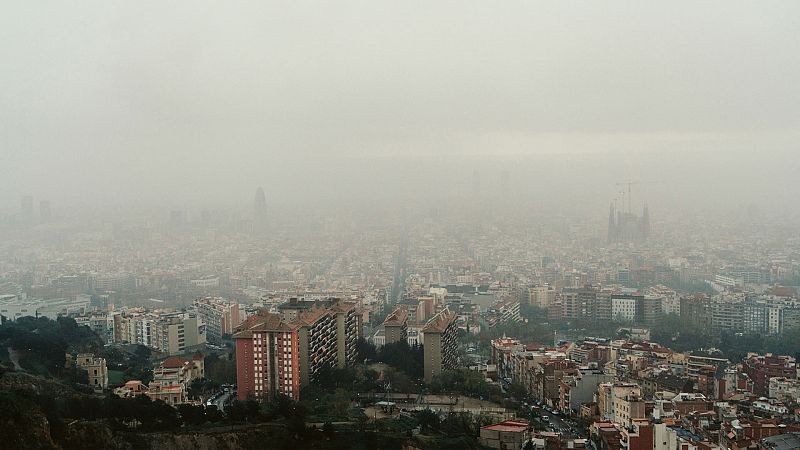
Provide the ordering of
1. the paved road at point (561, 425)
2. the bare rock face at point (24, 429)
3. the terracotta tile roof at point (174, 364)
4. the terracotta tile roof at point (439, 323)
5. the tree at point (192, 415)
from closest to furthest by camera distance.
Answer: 1. the bare rock face at point (24, 429)
2. the tree at point (192, 415)
3. the paved road at point (561, 425)
4. the terracotta tile roof at point (174, 364)
5. the terracotta tile roof at point (439, 323)

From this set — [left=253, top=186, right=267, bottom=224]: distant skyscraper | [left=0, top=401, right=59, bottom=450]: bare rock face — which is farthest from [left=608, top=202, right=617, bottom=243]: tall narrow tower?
[left=0, top=401, right=59, bottom=450]: bare rock face

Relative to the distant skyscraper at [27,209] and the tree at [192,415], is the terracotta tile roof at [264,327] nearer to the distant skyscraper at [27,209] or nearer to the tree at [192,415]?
the tree at [192,415]

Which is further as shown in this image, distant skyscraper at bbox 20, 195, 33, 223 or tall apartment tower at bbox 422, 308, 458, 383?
distant skyscraper at bbox 20, 195, 33, 223

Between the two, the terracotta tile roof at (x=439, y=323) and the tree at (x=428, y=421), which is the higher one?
the terracotta tile roof at (x=439, y=323)

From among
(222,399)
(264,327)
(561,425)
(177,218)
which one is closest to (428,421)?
(561,425)

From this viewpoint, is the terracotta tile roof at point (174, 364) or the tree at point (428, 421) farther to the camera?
the terracotta tile roof at point (174, 364)

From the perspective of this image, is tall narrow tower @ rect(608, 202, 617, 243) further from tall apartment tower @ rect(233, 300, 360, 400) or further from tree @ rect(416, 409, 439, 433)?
tree @ rect(416, 409, 439, 433)

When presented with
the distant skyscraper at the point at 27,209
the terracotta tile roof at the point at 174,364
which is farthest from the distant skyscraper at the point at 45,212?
the terracotta tile roof at the point at 174,364

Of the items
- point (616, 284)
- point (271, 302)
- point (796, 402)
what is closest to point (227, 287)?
point (271, 302)
